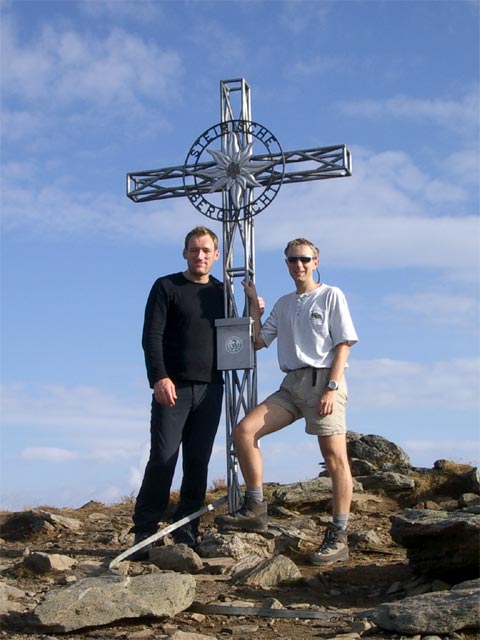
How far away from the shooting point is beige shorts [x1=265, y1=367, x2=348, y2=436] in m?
7.36

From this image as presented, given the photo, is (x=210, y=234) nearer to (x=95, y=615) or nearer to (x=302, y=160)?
(x=302, y=160)

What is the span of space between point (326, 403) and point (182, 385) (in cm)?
157

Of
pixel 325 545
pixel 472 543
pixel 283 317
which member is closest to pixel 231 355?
pixel 283 317

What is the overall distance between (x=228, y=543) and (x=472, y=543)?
238 cm

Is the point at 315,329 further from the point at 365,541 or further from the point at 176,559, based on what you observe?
the point at 176,559

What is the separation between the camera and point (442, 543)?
637 cm

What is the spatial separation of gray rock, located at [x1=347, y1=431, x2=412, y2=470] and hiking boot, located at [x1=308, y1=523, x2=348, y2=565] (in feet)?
18.8

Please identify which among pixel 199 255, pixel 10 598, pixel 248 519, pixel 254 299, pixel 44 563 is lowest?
pixel 10 598

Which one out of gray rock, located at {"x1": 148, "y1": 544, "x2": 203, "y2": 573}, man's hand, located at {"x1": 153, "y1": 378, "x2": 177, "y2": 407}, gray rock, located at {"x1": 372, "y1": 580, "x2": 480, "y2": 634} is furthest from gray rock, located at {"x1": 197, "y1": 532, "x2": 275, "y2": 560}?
gray rock, located at {"x1": 372, "y1": 580, "x2": 480, "y2": 634}

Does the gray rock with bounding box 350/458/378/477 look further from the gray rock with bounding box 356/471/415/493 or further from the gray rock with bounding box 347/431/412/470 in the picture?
the gray rock with bounding box 356/471/415/493

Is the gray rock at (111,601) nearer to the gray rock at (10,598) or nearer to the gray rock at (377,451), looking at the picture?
the gray rock at (10,598)

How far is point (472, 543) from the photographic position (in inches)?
242

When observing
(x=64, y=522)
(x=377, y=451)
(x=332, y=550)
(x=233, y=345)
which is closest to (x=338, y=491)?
(x=332, y=550)

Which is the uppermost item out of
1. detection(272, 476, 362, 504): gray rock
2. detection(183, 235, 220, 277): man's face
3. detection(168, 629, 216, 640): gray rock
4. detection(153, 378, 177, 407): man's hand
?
detection(183, 235, 220, 277): man's face
